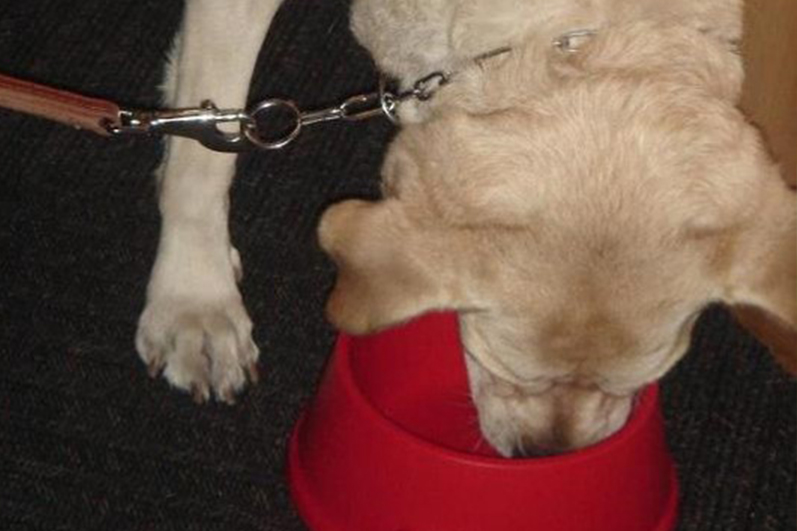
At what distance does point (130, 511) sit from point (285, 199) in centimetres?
70

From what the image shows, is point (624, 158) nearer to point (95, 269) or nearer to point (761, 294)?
point (761, 294)

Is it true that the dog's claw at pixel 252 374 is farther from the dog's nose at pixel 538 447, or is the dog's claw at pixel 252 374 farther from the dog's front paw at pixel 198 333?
the dog's nose at pixel 538 447

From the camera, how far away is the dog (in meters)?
1.66

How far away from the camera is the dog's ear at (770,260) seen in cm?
173

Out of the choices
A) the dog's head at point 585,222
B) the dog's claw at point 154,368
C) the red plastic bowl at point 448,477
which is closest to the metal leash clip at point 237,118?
the dog's head at point 585,222

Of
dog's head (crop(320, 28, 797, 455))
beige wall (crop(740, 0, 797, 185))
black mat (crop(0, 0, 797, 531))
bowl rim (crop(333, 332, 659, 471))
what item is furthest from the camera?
beige wall (crop(740, 0, 797, 185))

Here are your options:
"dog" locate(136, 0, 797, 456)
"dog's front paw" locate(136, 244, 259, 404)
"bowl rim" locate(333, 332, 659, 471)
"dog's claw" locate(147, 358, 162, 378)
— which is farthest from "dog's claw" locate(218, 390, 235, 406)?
"dog" locate(136, 0, 797, 456)

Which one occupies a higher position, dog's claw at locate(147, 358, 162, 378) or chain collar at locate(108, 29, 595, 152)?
chain collar at locate(108, 29, 595, 152)

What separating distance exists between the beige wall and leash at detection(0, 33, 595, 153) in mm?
604

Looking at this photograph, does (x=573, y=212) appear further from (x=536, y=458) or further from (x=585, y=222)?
(x=536, y=458)

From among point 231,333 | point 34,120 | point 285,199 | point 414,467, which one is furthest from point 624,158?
point 34,120

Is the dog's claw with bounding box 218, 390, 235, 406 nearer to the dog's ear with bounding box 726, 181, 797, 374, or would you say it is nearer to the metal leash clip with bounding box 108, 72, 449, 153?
the metal leash clip with bounding box 108, 72, 449, 153

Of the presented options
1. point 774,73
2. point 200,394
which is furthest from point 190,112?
point 774,73

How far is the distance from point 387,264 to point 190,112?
0.48m
